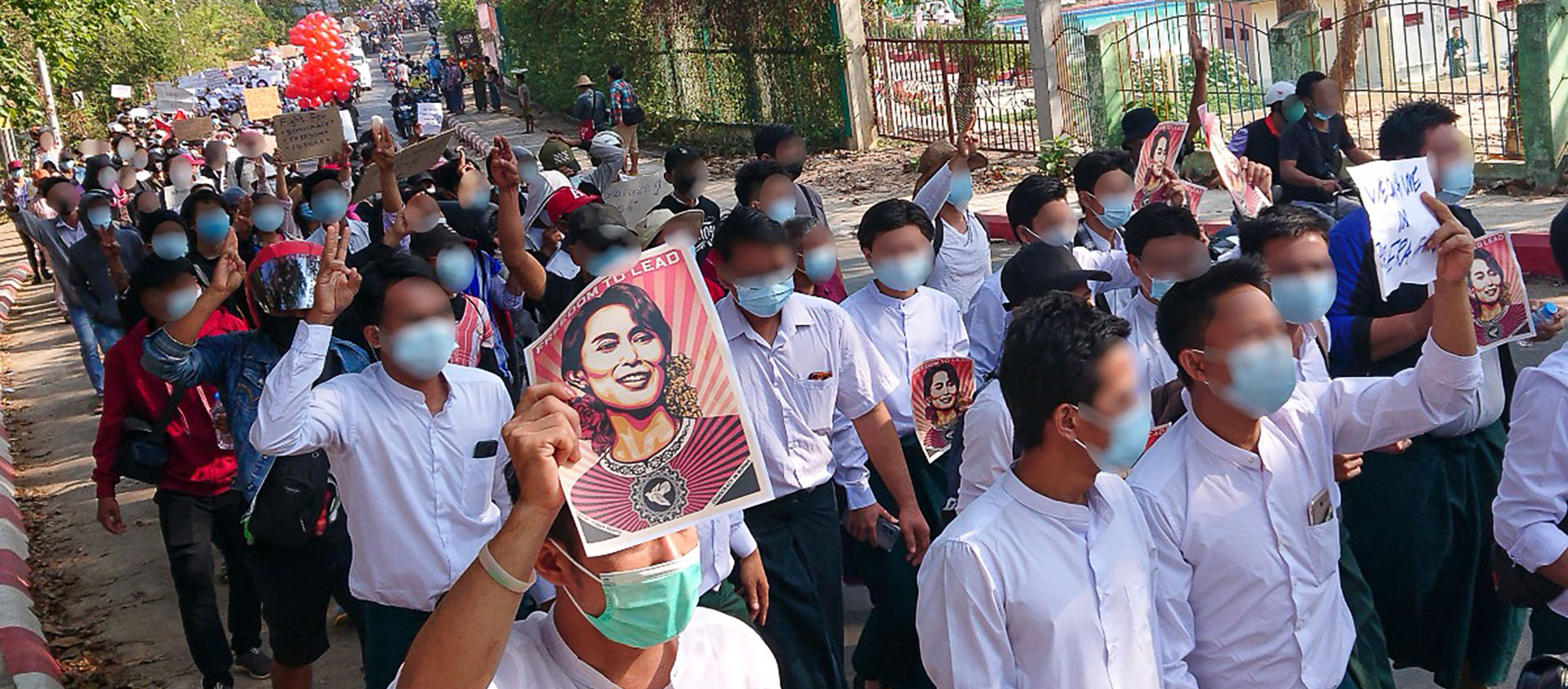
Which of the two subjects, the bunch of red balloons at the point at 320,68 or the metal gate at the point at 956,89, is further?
the metal gate at the point at 956,89

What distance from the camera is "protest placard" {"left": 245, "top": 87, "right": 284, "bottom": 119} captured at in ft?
105

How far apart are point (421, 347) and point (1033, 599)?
6.07ft

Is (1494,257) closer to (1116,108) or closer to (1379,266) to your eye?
(1379,266)

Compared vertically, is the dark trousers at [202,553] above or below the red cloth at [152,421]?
below

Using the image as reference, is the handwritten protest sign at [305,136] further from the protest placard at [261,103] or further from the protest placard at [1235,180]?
the protest placard at [261,103]

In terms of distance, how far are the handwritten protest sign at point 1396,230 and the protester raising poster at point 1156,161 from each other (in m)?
2.13

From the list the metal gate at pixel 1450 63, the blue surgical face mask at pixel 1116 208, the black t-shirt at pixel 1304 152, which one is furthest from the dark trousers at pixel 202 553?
the metal gate at pixel 1450 63

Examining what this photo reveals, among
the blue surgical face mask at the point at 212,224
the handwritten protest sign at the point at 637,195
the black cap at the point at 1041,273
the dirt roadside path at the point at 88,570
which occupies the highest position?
the blue surgical face mask at the point at 212,224

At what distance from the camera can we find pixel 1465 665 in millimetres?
4418

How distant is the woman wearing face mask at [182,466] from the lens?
219 inches

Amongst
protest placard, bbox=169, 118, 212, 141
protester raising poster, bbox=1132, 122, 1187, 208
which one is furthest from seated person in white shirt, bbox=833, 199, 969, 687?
protest placard, bbox=169, 118, 212, 141

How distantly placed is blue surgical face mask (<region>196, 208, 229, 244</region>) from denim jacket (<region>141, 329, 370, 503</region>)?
2875mm

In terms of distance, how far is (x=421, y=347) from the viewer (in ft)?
12.6

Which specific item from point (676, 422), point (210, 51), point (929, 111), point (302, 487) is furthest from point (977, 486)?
point (210, 51)
